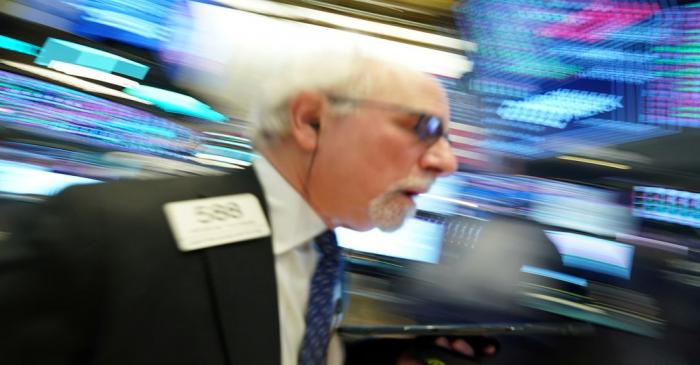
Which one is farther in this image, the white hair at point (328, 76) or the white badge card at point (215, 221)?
the white hair at point (328, 76)

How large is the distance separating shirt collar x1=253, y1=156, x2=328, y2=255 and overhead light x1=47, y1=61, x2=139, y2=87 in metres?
2.74

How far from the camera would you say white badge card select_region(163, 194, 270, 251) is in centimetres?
85

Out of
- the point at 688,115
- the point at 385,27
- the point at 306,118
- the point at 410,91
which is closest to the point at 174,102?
the point at 385,27

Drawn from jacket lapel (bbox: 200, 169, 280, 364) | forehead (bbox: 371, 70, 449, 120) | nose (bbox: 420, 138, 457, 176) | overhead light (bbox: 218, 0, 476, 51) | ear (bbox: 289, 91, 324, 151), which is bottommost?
jacket lapel (bbox: 200, 169, 280, 364)

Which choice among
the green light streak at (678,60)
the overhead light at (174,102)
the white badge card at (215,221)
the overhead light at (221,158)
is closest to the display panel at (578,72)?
the green light streak at (678,60)

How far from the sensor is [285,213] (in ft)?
3.34

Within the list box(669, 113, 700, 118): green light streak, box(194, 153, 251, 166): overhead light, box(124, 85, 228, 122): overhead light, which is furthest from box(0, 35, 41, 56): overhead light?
box(669, 113, 700, 118): green light streak

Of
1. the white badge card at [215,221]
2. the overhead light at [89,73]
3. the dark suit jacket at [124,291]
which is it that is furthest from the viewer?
the overhead light at [89,73]

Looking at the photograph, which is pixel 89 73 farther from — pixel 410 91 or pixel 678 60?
pixel 678 60

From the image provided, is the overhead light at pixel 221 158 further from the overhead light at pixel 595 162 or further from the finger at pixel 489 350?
the finger at pixel 489 350

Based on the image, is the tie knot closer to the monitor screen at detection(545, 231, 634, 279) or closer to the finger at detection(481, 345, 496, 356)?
the finger at detection(481, 345, 496, 356)

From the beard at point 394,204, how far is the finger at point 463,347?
320 mm

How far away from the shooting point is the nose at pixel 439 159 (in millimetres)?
1060

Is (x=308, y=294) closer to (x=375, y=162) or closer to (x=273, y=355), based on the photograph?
(x=273, y=355)
